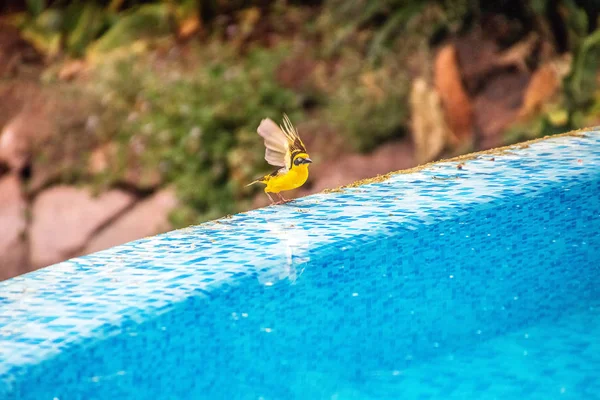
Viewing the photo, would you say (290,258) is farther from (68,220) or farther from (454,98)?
(68,220)

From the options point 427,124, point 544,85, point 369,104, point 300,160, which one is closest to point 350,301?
point 300,160

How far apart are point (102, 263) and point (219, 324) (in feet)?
1.32

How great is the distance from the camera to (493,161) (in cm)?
320

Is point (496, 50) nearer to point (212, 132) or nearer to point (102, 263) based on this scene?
point (212, 132)

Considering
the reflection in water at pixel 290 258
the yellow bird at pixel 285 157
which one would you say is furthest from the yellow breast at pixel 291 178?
the reflection in water at pixel 290 258

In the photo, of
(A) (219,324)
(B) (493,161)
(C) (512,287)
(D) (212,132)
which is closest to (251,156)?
(D) (212,132)

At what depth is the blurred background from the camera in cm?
701

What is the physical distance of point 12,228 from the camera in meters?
7.70

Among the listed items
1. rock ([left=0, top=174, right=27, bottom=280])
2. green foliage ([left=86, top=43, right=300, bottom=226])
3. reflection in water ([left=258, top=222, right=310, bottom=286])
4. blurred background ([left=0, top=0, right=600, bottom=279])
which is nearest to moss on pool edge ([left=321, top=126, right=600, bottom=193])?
reflection in water ([left=258, top=222, right=310, bottom=286])

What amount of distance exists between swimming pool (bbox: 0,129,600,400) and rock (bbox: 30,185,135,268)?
188 inches

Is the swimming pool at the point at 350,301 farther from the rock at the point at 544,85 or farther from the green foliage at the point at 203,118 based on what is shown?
the green foliage at the point at 203,118

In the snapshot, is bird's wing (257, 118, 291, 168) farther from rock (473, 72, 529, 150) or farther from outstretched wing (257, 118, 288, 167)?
rock (473, 72, 529, 150)

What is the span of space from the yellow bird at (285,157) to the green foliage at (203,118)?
163 inches

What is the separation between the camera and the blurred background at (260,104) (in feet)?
23.0
